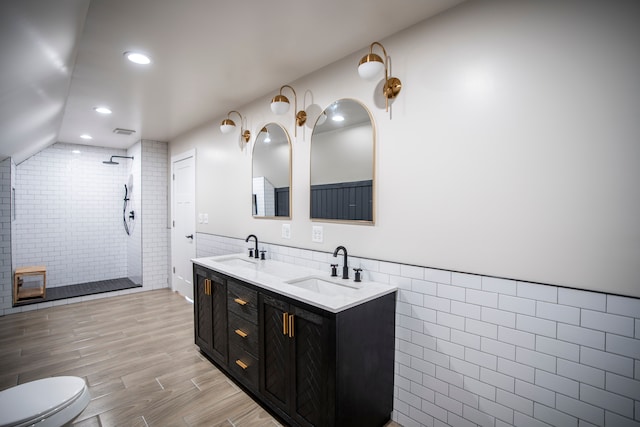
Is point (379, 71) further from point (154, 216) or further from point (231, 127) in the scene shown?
point (154, 216)

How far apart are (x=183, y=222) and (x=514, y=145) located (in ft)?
15.2

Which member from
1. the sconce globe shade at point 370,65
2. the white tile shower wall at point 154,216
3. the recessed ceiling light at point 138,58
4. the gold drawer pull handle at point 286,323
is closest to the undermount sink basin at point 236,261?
the gold drawer pull handle at point 286,323

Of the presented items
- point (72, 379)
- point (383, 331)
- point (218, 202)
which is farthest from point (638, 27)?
point (218, 202)

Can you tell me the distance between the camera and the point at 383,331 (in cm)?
189

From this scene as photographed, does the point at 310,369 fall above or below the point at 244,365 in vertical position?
above

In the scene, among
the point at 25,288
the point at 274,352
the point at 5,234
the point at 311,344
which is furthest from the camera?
the point at 25,288

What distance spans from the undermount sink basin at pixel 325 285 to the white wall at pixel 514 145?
28 cm

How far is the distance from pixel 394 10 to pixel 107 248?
244 inches

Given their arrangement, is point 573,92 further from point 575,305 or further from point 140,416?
point 140,416

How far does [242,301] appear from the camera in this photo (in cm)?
228

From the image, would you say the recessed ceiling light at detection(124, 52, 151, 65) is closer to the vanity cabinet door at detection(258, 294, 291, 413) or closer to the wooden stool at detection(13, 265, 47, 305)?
the vanity cabinet door at detection(258, 294, 291, 413)

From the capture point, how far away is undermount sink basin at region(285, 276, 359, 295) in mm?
2059

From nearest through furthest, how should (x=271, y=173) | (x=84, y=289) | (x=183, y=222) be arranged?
(x=271, y=173) < (x=183, y=222) < (x=84, y=289)

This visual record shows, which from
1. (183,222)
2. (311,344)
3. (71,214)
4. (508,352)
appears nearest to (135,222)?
(71,214)
